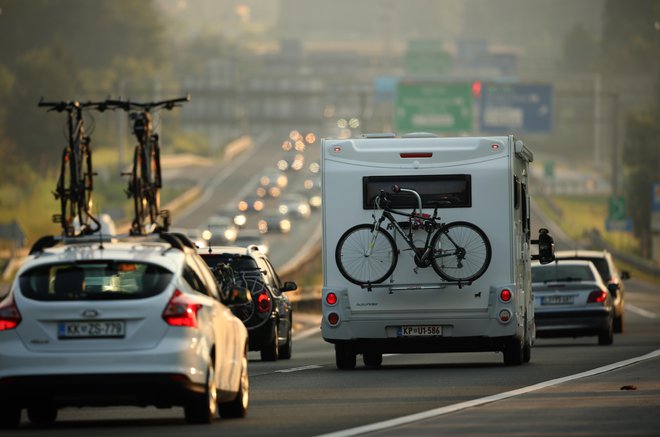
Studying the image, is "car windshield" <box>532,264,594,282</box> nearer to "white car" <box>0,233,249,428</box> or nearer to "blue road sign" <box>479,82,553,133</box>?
"white car" <box>0,233,249,428</box>

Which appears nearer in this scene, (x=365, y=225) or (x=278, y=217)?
(x=365, y=225)

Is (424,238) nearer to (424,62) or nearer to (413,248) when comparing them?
(413,248)

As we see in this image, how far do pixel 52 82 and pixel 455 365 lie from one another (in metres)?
128

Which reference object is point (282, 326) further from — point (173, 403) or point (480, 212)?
point (173, 403)

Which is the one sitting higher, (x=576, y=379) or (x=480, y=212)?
(x=480, y=212)

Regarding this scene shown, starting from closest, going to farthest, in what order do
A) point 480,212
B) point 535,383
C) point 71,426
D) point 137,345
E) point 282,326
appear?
point 137,345 < point 71,426 < point 535,383 < point 480,212 < point 282,326

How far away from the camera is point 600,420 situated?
14.6 m

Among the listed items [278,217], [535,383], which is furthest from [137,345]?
[278,217]

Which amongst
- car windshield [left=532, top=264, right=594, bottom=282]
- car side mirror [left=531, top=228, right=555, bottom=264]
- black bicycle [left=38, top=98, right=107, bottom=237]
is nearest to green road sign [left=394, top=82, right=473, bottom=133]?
black bicycle [left=38, top=98, right=107, bottom=237]

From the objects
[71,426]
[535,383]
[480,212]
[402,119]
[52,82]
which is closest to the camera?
[71,426]

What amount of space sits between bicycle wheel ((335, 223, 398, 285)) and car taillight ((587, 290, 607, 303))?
27.6 ft

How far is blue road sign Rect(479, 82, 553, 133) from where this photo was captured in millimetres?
102812

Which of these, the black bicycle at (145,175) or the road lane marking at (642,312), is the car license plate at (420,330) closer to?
the black bicycle at (145,175)

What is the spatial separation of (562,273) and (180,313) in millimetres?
17185
